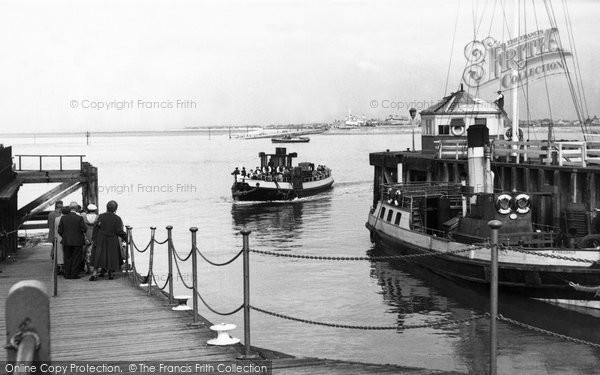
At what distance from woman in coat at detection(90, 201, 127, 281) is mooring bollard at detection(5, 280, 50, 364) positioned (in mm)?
12517

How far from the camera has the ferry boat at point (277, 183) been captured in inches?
2493

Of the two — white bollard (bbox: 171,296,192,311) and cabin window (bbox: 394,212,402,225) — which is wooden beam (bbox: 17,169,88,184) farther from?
white bollard (bbox: 171,296,192,311)

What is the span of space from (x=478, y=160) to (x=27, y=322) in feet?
78.2

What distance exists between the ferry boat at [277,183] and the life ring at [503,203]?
40.3 m

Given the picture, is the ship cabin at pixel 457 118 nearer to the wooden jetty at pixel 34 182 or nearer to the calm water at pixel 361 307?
the calm water at pixel 361 307

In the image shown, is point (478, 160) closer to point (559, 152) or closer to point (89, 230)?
point (559, 152)

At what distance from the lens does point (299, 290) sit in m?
25.2

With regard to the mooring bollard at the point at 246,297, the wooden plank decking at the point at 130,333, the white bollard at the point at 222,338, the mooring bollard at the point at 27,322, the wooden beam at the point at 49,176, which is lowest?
the wooden plank decking at the point at 130,333

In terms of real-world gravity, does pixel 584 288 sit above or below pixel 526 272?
below

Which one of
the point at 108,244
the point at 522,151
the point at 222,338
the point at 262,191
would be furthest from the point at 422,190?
the point at 262,191

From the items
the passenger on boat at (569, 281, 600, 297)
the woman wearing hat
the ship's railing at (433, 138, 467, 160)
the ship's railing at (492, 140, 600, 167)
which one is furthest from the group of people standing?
the ship's railing at (433, 138, 467, 160)

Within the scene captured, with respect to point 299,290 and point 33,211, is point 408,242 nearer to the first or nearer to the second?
point 299,290

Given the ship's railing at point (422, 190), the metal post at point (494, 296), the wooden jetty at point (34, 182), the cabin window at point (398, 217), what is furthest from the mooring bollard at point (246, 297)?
the cabin window at point (398, 217)

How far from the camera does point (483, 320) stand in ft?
66.1
